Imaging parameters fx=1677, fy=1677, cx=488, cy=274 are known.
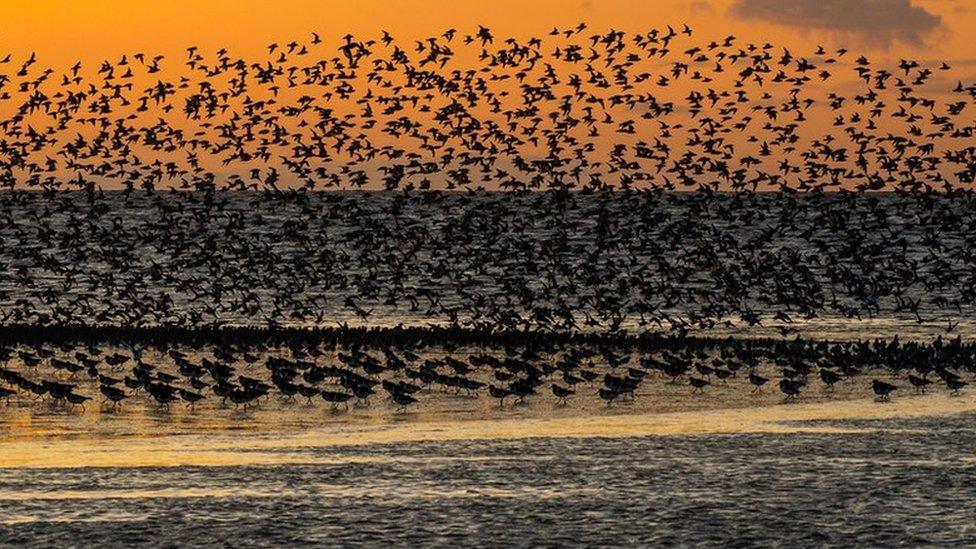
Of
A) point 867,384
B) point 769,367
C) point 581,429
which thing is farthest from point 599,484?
point 769,367

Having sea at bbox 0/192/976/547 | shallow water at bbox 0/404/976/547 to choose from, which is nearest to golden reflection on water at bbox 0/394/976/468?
sea at bbox 0/192/976/547

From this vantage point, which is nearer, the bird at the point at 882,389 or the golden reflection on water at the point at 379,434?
the golden reflection on water at the point at 379,434

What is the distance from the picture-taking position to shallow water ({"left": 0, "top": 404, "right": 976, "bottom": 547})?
17.7 m

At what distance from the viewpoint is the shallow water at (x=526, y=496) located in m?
17.7

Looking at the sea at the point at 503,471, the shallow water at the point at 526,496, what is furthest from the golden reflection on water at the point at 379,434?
the shallow water at the point at 526,496

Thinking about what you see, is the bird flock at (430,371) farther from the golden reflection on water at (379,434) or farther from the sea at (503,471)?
the golden reflection on water at (379,434)

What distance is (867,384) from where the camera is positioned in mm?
39562

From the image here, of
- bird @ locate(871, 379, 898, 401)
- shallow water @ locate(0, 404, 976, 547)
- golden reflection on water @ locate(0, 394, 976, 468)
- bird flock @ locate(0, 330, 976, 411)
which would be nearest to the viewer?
shallow water @ locate(0, 404, 976, 547)

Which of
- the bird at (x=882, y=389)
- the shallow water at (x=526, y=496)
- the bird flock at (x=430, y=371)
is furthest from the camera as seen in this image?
the bird at (x=882, y=389)

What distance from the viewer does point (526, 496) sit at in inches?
800

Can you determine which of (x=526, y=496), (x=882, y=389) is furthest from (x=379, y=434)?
(x=882, y=389)

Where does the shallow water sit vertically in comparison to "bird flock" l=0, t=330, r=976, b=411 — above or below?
below

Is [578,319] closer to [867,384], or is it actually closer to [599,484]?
[867,384]

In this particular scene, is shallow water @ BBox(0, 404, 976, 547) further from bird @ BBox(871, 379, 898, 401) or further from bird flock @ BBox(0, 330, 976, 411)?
bird @ BBox(871, 379, 898, 401)
